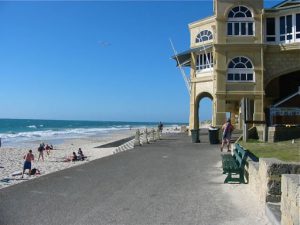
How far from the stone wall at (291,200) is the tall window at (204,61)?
2781cm

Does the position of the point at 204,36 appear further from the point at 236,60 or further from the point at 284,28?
the point at 284,28

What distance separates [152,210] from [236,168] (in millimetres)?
3427

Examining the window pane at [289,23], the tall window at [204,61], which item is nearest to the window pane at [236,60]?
the tall window at [204,61]

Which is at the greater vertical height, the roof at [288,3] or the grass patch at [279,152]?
the roof at [288,3]

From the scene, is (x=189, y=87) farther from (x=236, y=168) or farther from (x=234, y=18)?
(x=236, y=168)

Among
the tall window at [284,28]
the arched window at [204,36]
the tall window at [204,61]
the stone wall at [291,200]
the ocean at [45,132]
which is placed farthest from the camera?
the ocean at [45,132]

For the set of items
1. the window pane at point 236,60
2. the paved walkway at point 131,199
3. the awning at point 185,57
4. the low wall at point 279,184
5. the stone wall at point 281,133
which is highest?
the awning at point 185,57

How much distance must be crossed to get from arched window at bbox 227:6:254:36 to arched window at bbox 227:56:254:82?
183 centimetres

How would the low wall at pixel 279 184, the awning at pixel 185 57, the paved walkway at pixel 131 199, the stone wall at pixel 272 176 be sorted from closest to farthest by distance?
the low wall at pixel 279 184
the stone wall at pixel 272 176
the paved walkway at pixel 131 199
the awning at pixel 185 57

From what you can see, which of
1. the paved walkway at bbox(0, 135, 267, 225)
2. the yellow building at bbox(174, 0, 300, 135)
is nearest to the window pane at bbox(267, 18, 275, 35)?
the yellow building at bbox(174, 0, 300, 135)

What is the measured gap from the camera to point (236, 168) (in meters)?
11.1

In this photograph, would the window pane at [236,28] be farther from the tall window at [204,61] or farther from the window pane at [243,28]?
the tall window at [204,61]

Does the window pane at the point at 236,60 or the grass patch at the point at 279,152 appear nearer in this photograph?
the grass patch at the point at 279,152

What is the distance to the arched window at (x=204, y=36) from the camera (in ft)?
111
